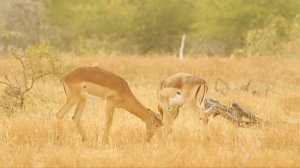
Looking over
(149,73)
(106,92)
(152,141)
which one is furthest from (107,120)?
(149,73)

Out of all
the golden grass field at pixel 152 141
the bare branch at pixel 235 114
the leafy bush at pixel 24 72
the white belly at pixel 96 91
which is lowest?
the golden grass field at pixel 152 141

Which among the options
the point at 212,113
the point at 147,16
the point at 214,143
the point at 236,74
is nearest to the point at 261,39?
the point at 236,74

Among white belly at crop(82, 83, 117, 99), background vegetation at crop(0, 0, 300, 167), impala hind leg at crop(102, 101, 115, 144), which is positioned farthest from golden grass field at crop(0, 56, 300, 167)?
white belly at crop(82, 83, 117, 99)

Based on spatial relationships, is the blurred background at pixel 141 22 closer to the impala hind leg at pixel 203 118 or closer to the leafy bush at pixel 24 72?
the leafy bush at pixel 24 72

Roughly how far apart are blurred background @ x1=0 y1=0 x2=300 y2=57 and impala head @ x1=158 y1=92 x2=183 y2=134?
19.9 metres

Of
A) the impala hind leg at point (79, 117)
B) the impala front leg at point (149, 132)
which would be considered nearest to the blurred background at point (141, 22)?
A: the impala hind leg at point (79, 117)

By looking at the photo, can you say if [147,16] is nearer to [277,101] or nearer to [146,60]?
[146,60]

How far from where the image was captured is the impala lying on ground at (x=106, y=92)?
10242mm

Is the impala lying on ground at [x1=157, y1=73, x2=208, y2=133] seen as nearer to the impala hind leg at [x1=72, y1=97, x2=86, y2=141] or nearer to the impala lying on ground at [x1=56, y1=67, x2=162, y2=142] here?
the impala lying on ground at [x1=56, y1=67, x2=162, y2=142]

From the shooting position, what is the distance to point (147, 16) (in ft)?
120

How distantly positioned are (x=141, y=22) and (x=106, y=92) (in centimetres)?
2627

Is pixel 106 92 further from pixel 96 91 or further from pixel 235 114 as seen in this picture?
pixel 235 114

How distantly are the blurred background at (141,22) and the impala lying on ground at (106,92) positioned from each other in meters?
20.6

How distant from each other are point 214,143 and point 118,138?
1.35 m
